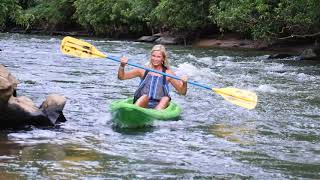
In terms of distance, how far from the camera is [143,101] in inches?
296

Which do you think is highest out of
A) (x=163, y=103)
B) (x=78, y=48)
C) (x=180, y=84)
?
(x=78, y=48)

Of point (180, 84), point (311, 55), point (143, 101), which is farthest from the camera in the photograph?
point (311, 55)

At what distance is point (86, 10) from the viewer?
36.1 meters

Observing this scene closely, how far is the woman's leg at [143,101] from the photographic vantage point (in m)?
7.46

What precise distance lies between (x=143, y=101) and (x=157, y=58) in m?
0.60

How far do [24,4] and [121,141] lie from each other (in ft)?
138

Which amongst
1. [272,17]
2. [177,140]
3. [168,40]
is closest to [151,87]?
[177,140]

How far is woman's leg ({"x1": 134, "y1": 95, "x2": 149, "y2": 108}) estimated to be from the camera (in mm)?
7461

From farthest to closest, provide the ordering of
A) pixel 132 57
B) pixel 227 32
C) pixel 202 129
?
pixel 227 32 → pixel 132 57 → pixel 202 129

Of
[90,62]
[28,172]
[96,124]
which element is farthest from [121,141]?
[90,62]

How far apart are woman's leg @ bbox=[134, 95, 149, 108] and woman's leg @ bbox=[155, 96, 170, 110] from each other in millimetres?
162

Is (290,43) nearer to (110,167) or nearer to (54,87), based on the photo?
(54,87)

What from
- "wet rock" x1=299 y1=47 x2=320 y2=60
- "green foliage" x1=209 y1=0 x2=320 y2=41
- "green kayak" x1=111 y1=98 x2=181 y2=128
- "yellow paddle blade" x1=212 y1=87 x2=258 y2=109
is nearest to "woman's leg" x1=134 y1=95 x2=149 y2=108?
"green kayak" x1=111 y1=98 x2=181 y2=128

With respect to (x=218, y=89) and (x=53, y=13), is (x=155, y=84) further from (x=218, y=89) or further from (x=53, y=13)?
(x=53, y=13)
